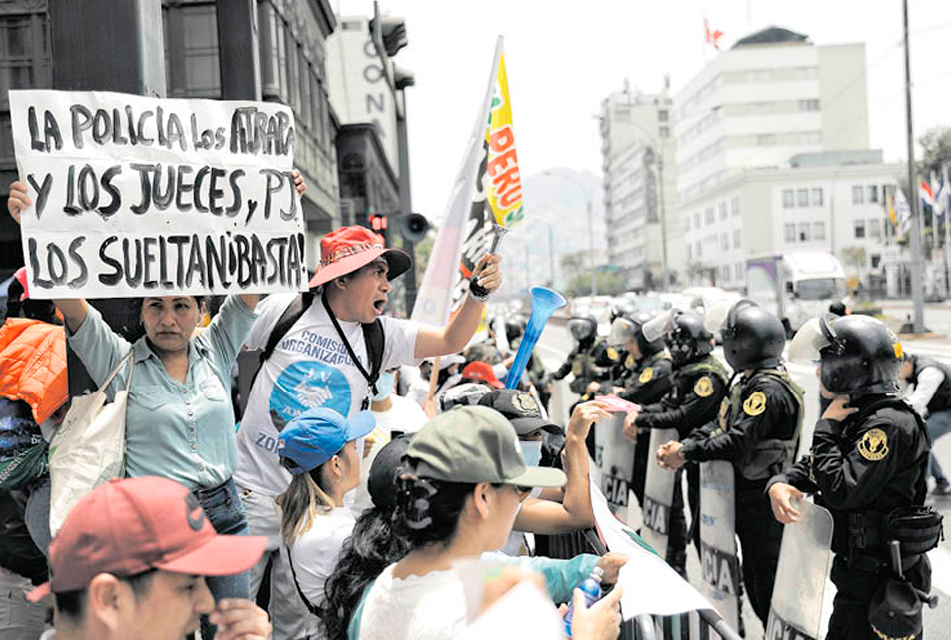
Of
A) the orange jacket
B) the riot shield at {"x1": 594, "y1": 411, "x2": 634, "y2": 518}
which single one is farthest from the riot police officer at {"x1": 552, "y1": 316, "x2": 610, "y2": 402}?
the orange jacket

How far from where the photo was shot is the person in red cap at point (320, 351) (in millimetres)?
3744

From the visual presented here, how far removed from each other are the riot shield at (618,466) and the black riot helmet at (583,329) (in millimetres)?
3894

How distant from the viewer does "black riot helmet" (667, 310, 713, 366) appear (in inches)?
265

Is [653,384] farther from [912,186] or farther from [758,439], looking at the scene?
[912,186]

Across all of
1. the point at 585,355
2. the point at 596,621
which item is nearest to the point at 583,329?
the point at 585,355

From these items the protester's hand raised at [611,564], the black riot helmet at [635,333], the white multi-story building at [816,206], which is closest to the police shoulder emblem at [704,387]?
the black riot helmet at [635,333]

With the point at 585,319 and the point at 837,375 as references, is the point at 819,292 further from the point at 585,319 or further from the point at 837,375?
the point at 837,375

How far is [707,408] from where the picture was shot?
653cm

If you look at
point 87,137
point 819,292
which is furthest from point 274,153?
point 819,292

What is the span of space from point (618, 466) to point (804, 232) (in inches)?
3211

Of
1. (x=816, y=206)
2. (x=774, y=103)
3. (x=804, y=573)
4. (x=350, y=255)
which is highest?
(x=774, y=103)

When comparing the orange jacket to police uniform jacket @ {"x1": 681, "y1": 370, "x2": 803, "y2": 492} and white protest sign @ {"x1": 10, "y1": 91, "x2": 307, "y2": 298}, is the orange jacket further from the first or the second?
police uniform jacket @ {"x1": 681, "y1": 370, "x2": 803, "y2": 492}

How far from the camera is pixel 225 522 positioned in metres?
3.41

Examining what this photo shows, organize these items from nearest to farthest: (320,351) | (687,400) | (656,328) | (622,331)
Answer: (320,351) < (687,400) < (656,328) < (622,331)
